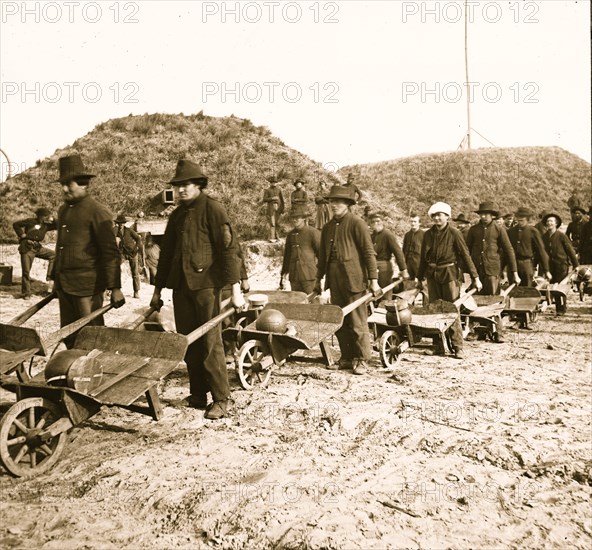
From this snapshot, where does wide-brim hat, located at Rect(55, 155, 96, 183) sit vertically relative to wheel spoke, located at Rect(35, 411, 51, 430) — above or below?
above

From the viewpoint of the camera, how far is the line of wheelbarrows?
429 cm

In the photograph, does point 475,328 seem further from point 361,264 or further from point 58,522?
point 58,522

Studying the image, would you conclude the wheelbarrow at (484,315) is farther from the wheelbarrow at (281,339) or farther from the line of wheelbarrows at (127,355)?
the wheelbarrow at (281,339)

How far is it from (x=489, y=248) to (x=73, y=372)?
801 cm

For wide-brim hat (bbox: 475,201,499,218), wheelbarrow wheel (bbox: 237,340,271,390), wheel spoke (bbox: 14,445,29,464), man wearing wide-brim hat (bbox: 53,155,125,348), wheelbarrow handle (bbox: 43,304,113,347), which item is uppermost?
man wearing wide-brim hat (bbox: 53,155,125,348)

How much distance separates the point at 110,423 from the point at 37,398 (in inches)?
51.3

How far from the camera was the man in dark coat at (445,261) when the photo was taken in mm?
8570

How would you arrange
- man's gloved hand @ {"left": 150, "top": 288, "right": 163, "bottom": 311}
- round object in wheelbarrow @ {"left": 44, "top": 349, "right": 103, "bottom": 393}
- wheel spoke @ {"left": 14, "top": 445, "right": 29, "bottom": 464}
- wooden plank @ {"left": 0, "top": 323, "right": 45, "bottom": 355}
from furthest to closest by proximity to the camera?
man's gloved hand @ {"left": 150, "top": 288, "right": 163, "bottom": 311}, wooden plank @ {"left": 0, "top": 323, "right": 45, "bottom": 355}, round object in wheelbarrow @ {"left": 44, "top": 349, "right": 103, "bottom": 393}, wheel spoke @ {"left": 14, "top": 445, "right": 29, "bottom": 464}

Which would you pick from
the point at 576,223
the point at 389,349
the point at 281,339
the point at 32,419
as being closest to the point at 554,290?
the point at 576,223

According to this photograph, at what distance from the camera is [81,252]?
5773 mm

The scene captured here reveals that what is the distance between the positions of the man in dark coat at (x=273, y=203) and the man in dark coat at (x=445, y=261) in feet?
41.1

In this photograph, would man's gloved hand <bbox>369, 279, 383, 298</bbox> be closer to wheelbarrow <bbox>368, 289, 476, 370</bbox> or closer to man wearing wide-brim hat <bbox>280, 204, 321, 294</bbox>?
wheelbarrow <bbox>368, 289, 476, 370</bbox>

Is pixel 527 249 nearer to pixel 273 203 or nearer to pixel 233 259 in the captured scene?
pixel 233 259

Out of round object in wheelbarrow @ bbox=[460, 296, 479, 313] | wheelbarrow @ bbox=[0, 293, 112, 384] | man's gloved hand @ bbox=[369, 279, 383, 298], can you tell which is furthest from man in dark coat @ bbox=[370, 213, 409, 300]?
wheelbarrow @ bbox=[0, 293, 112, 384]
